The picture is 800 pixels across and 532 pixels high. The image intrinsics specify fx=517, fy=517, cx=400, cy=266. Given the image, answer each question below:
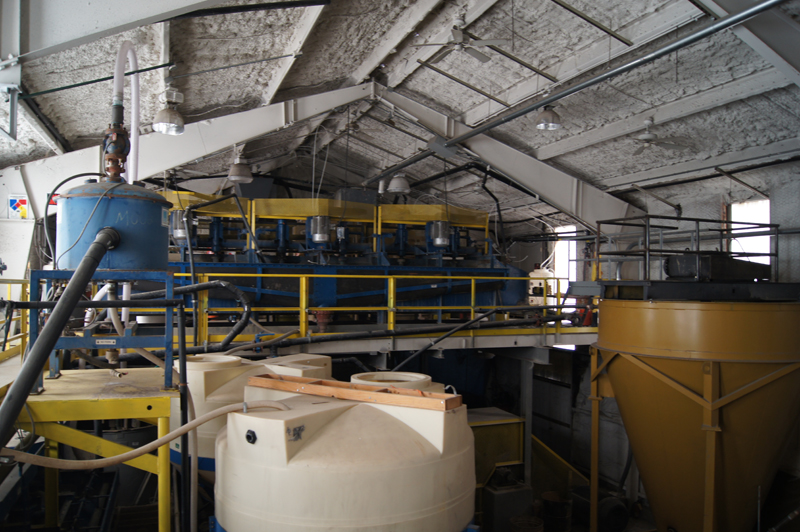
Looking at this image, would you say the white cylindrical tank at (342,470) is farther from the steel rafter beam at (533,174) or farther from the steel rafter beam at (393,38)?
the steel rafter beam at (533,174)

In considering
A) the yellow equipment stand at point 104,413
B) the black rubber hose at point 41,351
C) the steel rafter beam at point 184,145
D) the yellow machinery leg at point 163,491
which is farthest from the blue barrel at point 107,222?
the steel rafter beam at point 184,145

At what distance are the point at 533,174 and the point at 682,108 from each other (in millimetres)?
3541

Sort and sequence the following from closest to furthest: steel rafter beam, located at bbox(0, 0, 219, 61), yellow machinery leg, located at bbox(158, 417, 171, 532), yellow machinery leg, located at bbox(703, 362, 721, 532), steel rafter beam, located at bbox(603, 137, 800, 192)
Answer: yellow machinery leg, located at bbox(158, 417, 171, 532) → steel rafter beam, located at bbox(0, 0, 219, 61) → yellow machinery leg, located at bbox(703, 362, 721, 532) → steel rafter beam, located at bbox(603, 137, 800, 192)

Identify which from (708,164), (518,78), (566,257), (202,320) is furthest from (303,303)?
(566,257)

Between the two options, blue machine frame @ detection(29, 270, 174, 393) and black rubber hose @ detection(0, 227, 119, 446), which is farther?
blue machine frame @ detection(29, 270, 174, 393)

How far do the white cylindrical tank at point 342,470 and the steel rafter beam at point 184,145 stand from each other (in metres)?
7.09

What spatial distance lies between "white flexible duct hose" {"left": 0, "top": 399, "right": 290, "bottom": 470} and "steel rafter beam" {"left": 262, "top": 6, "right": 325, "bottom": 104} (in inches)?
230

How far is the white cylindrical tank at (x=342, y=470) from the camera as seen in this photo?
9.08ft

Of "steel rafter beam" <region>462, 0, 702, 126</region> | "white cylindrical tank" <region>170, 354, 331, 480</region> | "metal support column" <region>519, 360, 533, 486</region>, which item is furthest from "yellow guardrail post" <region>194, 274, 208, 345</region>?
"steel rafter beam" <region>462, 0, 702, 126</region>

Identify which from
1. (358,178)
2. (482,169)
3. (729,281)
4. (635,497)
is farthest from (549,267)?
(729,281)

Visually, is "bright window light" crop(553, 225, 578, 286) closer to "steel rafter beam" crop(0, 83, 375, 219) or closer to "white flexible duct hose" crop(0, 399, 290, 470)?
"steel rafter beam" crop(0, 83, 375, 219)

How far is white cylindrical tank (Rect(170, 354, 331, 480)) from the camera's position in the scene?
13.5 ft

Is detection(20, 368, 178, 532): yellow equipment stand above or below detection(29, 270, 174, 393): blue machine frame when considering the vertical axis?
below

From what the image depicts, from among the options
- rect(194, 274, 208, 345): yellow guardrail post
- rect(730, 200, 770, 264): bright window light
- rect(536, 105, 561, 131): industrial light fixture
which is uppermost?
rect(536, 105, 561, 131): industrial light fixture
